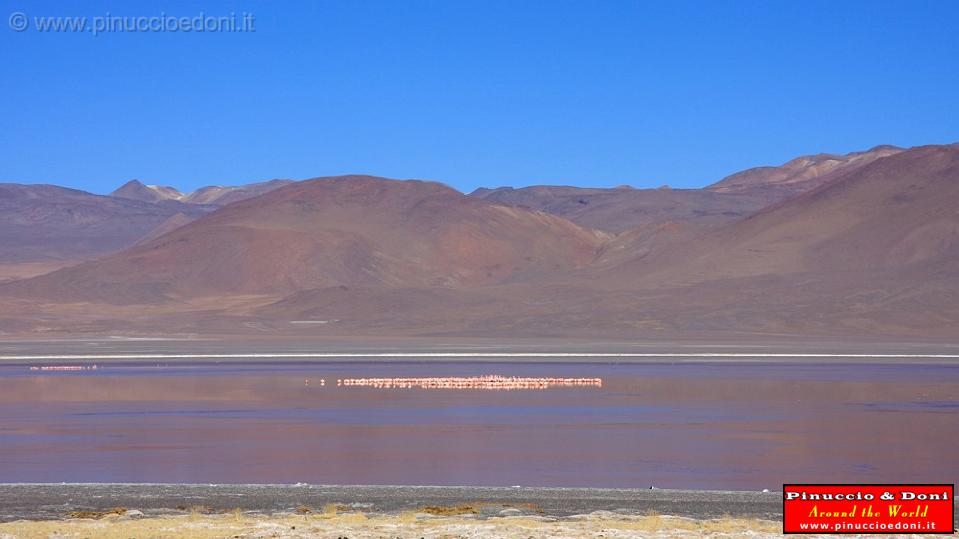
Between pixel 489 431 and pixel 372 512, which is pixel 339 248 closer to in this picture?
pixel 489 431

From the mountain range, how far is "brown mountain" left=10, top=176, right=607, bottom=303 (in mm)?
298

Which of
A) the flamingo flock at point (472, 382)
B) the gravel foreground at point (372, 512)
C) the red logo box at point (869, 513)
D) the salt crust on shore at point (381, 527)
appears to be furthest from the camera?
the flamingo flock at point (472, 382)

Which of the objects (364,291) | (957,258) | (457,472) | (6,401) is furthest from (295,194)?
(457,472)

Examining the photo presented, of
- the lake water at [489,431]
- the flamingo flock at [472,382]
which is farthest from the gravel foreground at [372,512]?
the flamingo flock at [472,382]

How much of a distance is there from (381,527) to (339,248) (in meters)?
129

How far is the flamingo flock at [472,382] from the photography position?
129 ft

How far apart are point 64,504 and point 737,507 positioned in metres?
8.21

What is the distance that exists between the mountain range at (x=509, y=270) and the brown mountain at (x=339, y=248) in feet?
0.98

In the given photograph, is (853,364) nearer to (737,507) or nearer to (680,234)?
(737,507)

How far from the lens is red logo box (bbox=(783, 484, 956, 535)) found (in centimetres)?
1209

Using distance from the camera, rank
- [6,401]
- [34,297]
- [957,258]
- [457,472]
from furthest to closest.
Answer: [34,297]
[957,258]
[6,401]
[457,472]

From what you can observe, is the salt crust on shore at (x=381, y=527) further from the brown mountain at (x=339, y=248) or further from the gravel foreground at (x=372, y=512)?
the brown mountain at (x=339, y=248)

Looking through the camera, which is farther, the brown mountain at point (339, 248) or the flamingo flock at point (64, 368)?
the brown mountain at point (339, 248)

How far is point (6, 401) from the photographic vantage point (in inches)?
1367
